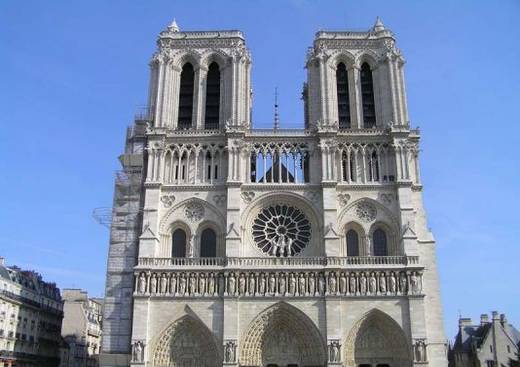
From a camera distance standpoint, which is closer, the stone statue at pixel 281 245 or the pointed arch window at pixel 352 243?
the stone statue at pixel 281 245

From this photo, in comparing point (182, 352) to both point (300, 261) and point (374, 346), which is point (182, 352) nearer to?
point (300, 261)

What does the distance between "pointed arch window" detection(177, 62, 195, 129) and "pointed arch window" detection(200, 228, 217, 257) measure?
7181 mm

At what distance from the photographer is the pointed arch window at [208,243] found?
35.1m

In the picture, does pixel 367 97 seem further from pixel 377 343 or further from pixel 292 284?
pixel 377 343

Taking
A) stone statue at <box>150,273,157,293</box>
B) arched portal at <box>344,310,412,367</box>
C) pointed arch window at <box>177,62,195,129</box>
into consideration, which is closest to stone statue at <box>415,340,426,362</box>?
arched portal at <box>344,310,412,367</box>

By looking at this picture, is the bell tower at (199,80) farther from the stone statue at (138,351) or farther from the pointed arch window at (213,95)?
the stone statue at (138,351)

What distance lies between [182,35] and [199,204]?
477 inches

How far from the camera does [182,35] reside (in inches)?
1578

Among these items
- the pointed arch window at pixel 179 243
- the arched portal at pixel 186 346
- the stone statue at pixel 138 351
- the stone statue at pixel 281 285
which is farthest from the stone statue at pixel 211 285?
the stone statue at pixel 138 351

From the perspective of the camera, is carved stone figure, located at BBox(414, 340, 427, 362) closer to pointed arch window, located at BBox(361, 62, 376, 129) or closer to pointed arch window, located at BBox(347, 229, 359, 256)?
pointed arch window, located at BBox(347, 229, 359, 256)

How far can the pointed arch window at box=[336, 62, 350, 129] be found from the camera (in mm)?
38781

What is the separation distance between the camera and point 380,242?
35375mm

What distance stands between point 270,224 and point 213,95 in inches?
386

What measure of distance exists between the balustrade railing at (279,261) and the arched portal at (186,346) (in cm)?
319
